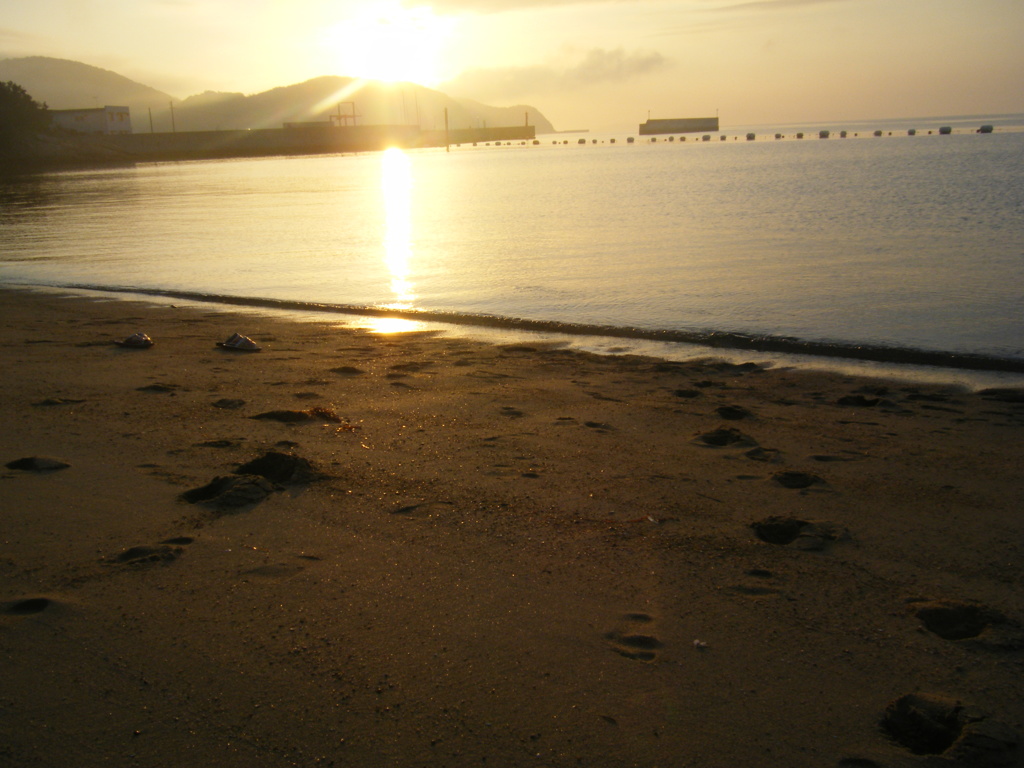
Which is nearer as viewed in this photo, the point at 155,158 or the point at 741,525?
A: the point at 741,525

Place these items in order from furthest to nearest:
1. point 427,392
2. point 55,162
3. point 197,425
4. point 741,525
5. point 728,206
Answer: point 55,162
point 728,206
point 427,392
point 197,425
point 741,525

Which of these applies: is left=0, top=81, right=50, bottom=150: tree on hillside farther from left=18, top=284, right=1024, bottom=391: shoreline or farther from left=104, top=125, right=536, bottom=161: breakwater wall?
left=18, top=284, right=1024, bottom=391: shoreline

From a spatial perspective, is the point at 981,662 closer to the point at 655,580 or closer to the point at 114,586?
the point at 655,580

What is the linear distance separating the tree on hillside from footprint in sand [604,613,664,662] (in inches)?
3696

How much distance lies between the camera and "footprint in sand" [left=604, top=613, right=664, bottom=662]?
114 inches

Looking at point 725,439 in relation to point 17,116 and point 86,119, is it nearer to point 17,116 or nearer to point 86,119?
point 17,116

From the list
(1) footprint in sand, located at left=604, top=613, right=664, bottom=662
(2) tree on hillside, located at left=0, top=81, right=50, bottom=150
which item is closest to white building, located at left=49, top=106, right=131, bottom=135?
(2) tree on hillside, located at left=0, top=81, right=50, bottom=150

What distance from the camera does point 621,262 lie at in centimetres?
1545

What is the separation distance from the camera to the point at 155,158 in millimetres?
104938

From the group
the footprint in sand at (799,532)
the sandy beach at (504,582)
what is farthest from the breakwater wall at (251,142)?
the footprint in sand at (799,532)

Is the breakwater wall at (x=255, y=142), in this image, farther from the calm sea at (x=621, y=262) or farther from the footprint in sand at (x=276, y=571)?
the footprint in sand at (x=276, y=571)

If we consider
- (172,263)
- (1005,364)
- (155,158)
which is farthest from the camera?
(155,158)

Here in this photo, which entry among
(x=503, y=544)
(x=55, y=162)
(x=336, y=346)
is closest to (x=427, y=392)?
(x=336, y=346)

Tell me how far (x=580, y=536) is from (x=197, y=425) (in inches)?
121
